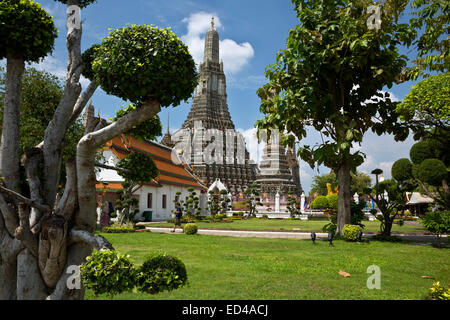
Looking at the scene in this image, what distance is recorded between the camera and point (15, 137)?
6199 millimetres

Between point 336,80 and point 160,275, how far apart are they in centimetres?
1394

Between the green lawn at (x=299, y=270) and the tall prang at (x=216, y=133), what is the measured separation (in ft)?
188

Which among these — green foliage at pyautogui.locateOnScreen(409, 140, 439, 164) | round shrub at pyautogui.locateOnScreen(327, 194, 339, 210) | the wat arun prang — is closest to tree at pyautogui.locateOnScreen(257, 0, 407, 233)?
green foliage at pyautogui.locateOnScreen(409, 140, 439, 164)

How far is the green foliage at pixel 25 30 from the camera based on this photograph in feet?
18.5

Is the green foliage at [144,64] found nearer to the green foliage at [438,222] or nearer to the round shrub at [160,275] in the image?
the round shrub at [160,275]

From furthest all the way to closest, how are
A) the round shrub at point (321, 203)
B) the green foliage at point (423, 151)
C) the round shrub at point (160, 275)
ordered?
the round shrub at point (321, 203) < the green foliage at point (423, 151) < the round shrub at point (160, 275)

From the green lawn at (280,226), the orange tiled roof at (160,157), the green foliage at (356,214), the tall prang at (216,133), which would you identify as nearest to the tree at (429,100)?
the green foliage at (356,214)

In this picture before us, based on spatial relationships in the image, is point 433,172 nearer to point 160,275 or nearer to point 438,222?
point 438,222

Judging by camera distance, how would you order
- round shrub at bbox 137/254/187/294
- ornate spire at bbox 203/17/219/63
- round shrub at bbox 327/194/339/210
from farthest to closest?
ornate spire at bbox 203/17/219/63 → round shrub at bbox 327/194/339/210 → round shrub at bbox 137/254/187/294

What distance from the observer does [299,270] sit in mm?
8367

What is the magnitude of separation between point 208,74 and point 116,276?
7888 cm

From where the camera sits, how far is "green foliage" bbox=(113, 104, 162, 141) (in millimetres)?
7344

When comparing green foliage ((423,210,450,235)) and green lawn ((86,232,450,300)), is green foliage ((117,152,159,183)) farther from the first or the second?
green foliage ((423,210,450,235))

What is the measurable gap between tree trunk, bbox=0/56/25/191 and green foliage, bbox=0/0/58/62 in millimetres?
269
